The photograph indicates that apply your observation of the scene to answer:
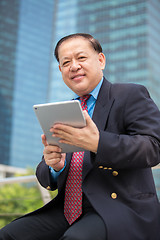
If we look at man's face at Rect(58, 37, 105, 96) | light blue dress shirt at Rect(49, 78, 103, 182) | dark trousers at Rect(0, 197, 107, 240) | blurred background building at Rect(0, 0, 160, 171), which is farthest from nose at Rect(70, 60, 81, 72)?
blurred background building at Rect(0, 0, 160, 171)

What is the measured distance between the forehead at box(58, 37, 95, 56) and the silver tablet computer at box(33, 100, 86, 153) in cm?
55

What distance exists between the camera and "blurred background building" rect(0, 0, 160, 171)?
202 feet

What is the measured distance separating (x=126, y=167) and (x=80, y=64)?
2.36 feet

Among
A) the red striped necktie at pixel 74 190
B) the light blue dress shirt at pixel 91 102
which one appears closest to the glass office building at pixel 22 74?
the light blue dress shirt at pixel 91 102

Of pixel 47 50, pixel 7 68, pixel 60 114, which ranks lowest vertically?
pixel 60 114

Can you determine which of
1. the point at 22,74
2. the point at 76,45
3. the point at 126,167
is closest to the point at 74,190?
the point at 126,167

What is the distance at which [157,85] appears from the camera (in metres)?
59.2

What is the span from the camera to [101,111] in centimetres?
180

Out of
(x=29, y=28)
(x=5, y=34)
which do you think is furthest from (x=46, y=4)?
(x=5, y=34)

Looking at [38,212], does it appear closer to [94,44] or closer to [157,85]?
[94,44]

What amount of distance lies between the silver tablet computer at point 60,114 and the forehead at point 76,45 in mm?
546

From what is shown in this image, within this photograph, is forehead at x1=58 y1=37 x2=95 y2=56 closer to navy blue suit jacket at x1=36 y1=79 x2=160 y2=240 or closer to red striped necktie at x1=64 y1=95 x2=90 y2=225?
navy blue suit jacket at x1=36 y1=79 x2=160 y2=240

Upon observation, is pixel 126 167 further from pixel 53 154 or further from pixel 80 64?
pixel 80 64

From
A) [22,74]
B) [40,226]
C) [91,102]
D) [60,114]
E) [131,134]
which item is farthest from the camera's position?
[22,74]
